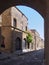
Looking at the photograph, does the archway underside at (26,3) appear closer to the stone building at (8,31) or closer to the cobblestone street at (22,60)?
the cobblestone street at (22,60)

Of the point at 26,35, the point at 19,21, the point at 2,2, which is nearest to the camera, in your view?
the point at 2,2

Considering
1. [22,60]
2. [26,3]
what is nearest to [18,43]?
[22,60]

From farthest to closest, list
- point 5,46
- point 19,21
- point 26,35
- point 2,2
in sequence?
point 26,35 → point 19,21 → point 5,46 → point 2,2

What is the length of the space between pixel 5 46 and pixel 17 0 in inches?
810

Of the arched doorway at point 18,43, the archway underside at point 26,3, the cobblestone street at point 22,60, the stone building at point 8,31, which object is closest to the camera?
the archway underside at point 26,3

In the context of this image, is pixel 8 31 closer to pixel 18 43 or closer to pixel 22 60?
pixel 18 43

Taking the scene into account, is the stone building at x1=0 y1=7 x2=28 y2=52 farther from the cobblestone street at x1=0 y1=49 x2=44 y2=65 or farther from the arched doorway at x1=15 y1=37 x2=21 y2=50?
the cobblestone street at x1=0 y1=49 x2=44 y2=65

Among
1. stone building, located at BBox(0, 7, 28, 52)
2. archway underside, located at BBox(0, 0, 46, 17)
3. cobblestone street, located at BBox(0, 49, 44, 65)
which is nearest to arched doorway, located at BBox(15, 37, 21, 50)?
stone building, located at BBox(0, 7, 28, 52)

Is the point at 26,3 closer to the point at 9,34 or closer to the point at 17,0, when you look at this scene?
the point at 17,0

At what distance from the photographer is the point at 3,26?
3203 cm

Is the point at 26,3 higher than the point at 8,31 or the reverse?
higher

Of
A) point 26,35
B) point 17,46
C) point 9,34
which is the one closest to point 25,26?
point 26,35

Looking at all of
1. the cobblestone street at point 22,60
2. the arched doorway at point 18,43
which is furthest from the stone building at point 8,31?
the cobblestone street at point 22,60

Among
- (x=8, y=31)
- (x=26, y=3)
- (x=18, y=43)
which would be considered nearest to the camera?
(x=26, y=3)
